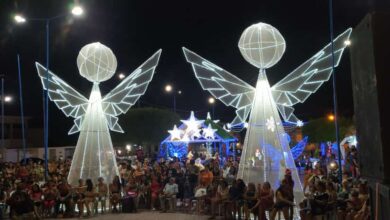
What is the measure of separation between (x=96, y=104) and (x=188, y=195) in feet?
15.9

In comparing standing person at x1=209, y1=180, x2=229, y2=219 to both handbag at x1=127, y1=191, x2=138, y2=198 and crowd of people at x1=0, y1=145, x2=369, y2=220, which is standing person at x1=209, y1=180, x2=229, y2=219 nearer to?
crowd of people at x1=0, y1=145, x2=369, y2=220

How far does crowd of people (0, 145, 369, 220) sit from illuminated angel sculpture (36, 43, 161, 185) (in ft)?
2.25

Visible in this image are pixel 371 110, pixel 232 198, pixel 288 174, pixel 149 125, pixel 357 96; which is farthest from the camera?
pixel 149 125

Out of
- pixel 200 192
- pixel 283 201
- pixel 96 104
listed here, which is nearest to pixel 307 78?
pixel 283 201

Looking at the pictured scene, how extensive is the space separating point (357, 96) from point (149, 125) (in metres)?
50.3

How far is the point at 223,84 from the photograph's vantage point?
1457 centimetres

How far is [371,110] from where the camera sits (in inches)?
92.0

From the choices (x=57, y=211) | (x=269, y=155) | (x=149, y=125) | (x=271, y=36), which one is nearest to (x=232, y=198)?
(x=269, y=155)

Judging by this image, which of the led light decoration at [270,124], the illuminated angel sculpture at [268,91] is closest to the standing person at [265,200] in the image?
the illuminated angel sculpture at [268,91]

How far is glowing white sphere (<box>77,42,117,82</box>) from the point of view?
1622 cm

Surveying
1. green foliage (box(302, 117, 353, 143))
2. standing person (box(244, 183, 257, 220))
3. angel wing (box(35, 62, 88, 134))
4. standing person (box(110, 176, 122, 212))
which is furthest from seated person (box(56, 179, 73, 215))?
green foliage (box(302, 117, 353, 143))

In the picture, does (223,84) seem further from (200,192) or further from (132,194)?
(132,194)

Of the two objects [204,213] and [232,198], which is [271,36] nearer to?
[232,198]

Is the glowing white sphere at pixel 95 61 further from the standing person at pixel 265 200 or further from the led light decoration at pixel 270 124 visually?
the standing person at pixel 265 200
